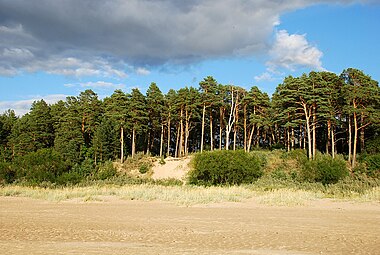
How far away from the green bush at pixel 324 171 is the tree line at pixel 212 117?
575cm

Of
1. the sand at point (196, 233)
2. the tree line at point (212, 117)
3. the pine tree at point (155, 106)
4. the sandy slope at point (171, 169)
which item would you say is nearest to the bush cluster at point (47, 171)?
the tree line at point (212, 117)

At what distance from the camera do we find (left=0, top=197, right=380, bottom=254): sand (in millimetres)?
9469

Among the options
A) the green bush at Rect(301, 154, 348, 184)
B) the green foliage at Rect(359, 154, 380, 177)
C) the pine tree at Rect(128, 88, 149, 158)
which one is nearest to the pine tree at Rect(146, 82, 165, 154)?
the pine tree at Rect(128, 88, 149, 158)

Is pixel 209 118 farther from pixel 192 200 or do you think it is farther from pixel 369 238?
pixel 369 238

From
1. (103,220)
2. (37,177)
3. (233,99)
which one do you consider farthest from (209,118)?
(103,220)

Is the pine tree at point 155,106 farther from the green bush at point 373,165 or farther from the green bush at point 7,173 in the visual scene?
the green bush at point 373,165

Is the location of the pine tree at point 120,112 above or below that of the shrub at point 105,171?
above

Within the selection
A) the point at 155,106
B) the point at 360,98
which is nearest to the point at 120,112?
the point at 155,106

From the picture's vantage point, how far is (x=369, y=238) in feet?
35.9

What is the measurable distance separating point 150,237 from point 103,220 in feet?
16.4

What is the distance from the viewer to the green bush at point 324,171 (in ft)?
118

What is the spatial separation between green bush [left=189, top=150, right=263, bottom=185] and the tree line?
28.7 feet

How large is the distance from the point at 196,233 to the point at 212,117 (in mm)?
48152

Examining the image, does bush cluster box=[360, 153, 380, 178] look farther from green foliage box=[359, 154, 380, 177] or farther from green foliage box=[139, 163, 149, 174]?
green foliage box=[139, 163, 149, 174]
